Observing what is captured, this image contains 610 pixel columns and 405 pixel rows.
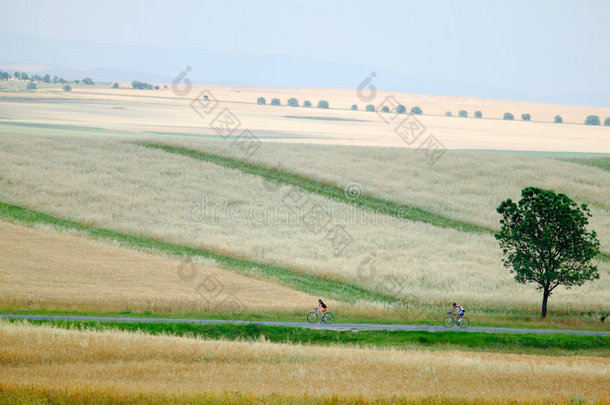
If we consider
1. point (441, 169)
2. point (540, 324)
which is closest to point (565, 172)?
point (441, 169)

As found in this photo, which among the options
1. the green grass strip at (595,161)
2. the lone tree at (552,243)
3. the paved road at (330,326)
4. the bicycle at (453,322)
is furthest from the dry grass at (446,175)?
the bicycle at (453,322)

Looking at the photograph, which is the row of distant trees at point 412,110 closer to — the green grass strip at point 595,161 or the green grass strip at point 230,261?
the green grass strip at point 595,161

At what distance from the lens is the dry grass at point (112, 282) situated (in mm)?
28125

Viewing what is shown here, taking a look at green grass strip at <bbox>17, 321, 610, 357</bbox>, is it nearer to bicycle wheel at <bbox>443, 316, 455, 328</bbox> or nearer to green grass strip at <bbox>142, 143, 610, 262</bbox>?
bicycle wheel at <bbox>443, 316, 455, 328</bbox>

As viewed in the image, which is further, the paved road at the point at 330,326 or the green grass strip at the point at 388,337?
the paved road at the point at 330,326

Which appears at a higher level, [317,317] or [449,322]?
[449,322]

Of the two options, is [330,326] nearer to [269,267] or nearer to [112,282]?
[112,282]

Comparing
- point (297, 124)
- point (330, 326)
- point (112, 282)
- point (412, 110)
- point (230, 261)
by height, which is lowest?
point (330, 326)

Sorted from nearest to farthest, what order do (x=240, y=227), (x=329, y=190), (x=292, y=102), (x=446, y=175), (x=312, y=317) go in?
(x=312, y=317)
(x=240, y=227)
(x=329, y=190)
(x=446, y=175)
(x=292, y=102)

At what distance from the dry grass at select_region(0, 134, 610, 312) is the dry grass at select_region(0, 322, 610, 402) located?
50.6ft

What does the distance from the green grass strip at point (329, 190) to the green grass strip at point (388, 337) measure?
2561cm

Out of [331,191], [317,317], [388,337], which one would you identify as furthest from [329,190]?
[388,337]

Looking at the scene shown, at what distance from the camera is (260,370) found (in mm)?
16906

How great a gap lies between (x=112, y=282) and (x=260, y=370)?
55.0 ft
